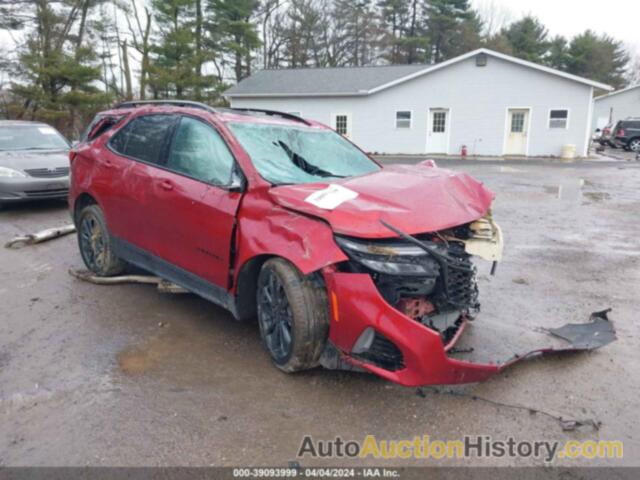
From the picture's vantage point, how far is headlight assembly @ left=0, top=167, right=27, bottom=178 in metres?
8.09

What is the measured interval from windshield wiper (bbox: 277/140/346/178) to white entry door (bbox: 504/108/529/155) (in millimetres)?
21712

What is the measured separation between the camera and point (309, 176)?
3.66 meters

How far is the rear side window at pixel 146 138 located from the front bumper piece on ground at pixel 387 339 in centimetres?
221


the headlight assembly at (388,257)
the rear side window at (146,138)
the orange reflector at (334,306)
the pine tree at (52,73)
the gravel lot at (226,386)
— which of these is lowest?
the gravel lot at (226,386)

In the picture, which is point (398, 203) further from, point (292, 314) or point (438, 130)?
point (438, 130)

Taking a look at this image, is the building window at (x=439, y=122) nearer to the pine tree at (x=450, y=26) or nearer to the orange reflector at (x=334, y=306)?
the pine tree at (x=450, y=26)

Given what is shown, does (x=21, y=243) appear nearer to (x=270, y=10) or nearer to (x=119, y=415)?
(x=119, y=415)

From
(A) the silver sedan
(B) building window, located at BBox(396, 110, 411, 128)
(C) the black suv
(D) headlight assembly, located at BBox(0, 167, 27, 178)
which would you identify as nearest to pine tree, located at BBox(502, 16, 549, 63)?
(C) the black suv

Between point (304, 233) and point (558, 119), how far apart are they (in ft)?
75.3

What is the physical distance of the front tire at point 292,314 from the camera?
9.68 ft

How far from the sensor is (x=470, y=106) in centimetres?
2319

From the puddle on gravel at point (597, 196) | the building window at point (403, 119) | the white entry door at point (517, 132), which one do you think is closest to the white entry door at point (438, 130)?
the building window at point (403, 119)

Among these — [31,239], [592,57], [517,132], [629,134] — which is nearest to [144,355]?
[31,239]

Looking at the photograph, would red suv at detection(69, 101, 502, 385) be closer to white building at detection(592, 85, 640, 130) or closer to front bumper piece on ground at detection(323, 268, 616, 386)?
front bumper piece on ground at detection(323, 268, 616, 386)
